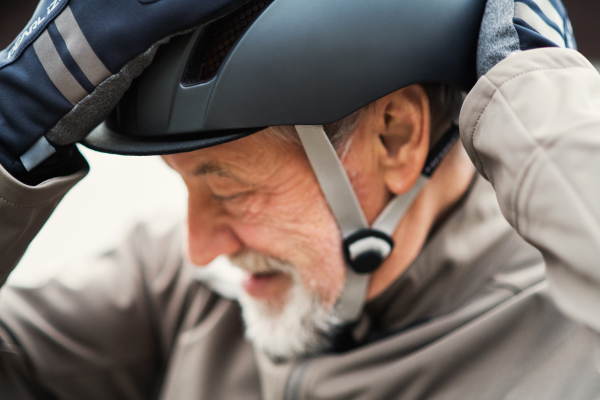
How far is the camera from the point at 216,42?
A: 2.73 feet

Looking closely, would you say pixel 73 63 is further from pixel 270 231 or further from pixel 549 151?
pixel 549 151

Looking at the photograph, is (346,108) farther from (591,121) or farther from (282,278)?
(282,278)

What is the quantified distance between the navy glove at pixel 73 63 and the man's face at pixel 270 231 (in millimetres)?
208

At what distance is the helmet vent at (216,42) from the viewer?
0.81m

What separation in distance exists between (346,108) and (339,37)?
121 mm

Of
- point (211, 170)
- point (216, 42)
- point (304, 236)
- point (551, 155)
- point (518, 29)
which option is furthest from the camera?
point (304, 236)

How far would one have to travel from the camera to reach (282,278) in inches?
46.7

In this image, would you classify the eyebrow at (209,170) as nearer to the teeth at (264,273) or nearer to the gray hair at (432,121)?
the gray hair at (432,121)

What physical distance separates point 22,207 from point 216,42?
0.48 meters

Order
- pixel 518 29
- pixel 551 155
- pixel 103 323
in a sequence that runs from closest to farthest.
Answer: pixel 551 155 < pixel 518 29 < pixel 103 323

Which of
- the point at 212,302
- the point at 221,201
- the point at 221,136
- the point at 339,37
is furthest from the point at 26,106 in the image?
the point at 212,302

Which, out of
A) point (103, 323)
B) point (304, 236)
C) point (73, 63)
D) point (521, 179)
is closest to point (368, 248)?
point (304, 236)

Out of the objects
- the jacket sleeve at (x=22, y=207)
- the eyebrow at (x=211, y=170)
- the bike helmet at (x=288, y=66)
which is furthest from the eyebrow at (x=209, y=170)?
the jacket sleeve at (x=22, y=207)

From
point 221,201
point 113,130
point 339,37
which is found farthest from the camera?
point 221,201
